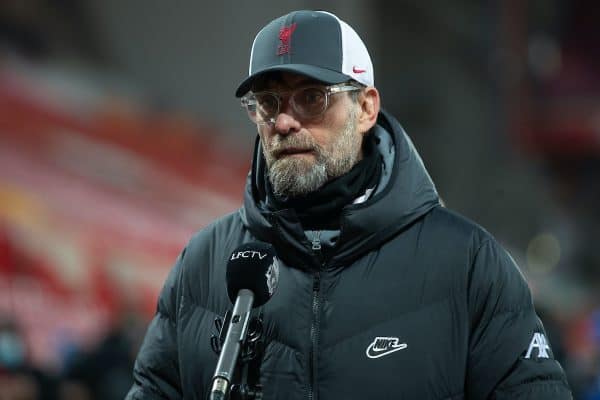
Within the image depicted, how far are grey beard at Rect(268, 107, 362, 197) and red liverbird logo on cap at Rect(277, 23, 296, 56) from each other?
237 mm

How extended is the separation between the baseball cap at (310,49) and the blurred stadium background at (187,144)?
13.6ft

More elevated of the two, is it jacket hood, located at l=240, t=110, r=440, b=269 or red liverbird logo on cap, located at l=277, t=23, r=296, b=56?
red liverbird logo on cap, located at l=277, t=23, r=296, b=56

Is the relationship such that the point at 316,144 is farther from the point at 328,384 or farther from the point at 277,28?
the point at 328,384

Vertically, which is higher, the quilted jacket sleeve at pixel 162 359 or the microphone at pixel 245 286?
the microphone at pixel 245 286

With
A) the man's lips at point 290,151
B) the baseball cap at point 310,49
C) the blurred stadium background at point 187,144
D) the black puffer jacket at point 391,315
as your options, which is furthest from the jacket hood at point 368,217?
the blurred stadium background at point 187,144

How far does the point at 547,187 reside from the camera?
17859mm

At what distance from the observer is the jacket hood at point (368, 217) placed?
2799mm

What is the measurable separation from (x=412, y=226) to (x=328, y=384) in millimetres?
442

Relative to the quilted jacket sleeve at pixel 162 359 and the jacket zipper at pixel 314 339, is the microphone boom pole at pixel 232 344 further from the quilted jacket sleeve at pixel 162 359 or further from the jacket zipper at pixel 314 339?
the quilted jacket sleeve at pixel 162 359

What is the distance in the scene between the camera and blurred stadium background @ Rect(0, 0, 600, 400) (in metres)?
9.85

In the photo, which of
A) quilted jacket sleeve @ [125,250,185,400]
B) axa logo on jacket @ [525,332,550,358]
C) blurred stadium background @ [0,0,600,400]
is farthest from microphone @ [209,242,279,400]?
blurred stadium background @ [0,0,600,400]

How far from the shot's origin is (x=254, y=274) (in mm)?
2523

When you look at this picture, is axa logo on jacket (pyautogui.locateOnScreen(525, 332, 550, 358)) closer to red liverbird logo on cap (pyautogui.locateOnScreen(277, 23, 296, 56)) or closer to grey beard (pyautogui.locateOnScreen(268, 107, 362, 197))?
grey beard (pyautogui.locateOnScreen(268, 107, 362, 197))

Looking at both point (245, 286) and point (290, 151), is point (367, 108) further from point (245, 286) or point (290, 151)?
point (245, 286)
